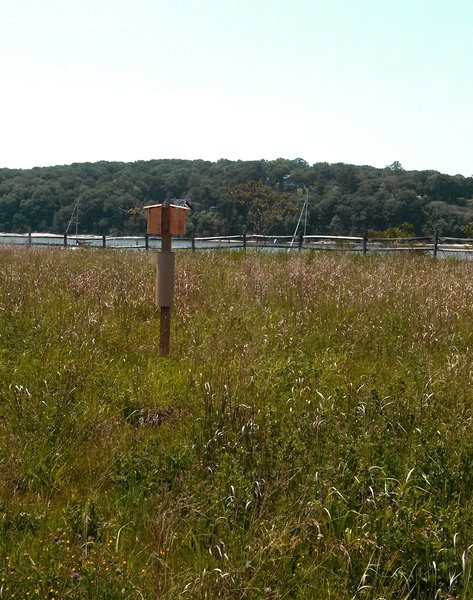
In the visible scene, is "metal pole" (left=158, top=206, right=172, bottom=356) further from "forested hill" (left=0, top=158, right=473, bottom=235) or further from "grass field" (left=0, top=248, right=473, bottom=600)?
"forested hill" (left=0, top=158, right=473, bottom=235)

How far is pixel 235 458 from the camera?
3775 millimetres

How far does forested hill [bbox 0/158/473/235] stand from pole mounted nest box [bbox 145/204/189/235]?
56.1 metres

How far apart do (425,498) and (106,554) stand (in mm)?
1472

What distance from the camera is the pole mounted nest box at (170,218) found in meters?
6.52

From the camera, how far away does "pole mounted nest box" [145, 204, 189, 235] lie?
6523mm

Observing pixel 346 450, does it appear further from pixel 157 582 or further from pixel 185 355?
pixel 185 355

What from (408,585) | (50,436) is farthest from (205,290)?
(408,585)

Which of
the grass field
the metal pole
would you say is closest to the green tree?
the metal pole

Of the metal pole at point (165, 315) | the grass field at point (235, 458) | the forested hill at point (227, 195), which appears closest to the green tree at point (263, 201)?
the forested hill at point (227, 195)

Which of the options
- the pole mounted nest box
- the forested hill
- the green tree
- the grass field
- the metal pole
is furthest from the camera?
the forested hill

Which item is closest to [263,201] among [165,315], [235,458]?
[165,315]

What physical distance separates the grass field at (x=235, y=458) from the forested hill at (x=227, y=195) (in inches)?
2222

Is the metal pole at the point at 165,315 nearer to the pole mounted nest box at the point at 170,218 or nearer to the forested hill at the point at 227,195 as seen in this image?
the pole mounted nest box at the point at 170,218

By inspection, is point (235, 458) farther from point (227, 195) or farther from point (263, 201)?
point (227, 195)
